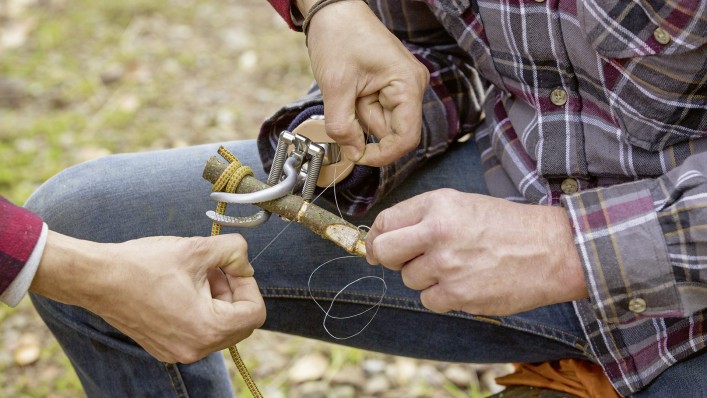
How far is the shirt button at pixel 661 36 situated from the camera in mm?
1037

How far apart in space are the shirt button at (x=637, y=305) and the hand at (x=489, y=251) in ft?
0.21

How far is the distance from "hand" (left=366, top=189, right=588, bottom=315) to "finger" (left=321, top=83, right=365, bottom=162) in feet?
0.57

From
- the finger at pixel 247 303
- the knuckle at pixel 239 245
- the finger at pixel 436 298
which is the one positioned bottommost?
the finger at pixel 247 303

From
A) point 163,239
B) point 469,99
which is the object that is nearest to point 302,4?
point 469,99

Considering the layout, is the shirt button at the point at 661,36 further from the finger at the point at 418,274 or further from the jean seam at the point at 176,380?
the jean seam at the point at 176,380

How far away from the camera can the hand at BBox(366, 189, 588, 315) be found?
1027 mm

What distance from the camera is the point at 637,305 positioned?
103cm

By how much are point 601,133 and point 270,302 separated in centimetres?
61

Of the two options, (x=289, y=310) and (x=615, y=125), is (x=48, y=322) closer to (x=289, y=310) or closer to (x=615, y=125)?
(x=289, y=310)

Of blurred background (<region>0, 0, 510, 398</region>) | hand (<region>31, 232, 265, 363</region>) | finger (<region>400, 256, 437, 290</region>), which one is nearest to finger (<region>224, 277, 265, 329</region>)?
hand (<region>31, 232, 265, 363</region>)

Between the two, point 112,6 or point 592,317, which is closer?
point 592,317

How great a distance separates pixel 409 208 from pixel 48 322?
71cm

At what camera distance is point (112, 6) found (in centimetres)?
332

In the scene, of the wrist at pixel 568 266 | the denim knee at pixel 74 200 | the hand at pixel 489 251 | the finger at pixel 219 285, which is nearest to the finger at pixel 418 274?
the hand at pixel 489 251
